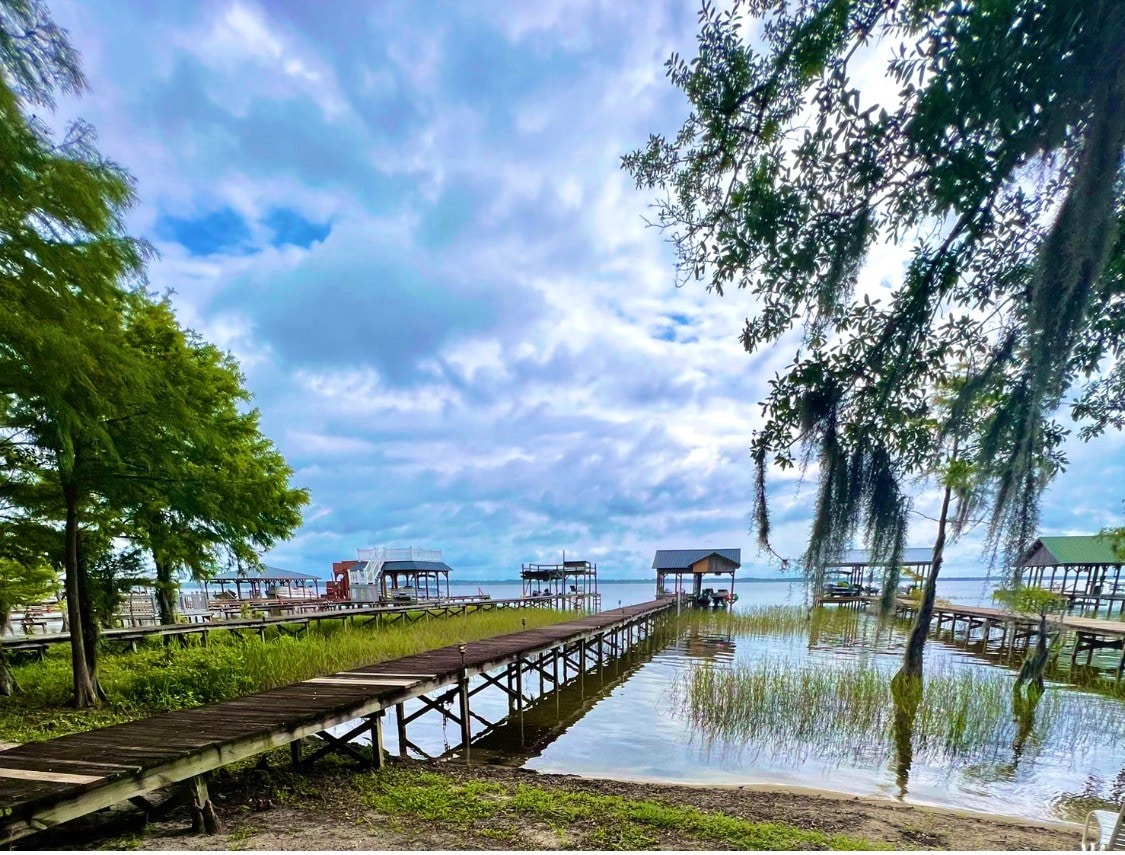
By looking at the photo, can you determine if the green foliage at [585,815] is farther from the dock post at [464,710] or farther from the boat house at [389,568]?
the boat house at [389,568]

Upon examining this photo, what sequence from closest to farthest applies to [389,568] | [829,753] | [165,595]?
[829,753]
[165,595]
[389,568]

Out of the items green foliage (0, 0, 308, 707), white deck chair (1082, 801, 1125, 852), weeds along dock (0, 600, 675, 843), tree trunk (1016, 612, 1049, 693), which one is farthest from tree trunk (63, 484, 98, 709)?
tree trunk (1016, 612, 1049, 693)

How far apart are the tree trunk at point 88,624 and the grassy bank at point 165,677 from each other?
395mm

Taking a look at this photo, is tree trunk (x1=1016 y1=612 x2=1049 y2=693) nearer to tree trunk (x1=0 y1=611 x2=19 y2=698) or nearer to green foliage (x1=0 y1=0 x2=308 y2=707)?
green foliage (x1=0 y1=0 x2=308 y2=707)

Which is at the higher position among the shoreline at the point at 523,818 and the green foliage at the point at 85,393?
the green foliage at the point at 85,393

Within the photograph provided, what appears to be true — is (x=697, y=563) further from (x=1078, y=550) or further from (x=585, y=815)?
(x=585, y=815)

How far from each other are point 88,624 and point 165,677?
1371mm

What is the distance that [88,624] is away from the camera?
Answer: 29.1ft

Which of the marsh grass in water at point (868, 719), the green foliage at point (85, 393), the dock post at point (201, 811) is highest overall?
the green foliage at point (85, 393)

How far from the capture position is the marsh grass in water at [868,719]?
356 inches

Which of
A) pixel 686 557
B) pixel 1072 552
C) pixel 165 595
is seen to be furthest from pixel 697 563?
pixel 165 595

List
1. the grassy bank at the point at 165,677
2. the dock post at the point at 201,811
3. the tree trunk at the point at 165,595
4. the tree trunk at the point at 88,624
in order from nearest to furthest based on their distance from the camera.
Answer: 1. the dock post at the point at 201,811
2. the grassy bank at the point at 165,677
3. the tree trunk at the point at 88,624
4. the tree trunk at the point at 165,595

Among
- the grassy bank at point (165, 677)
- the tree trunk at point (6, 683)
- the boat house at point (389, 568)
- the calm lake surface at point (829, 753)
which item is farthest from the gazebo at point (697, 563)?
the tree trunk at point (6, 683)

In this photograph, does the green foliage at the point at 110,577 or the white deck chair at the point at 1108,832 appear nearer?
the white deck chair at the point at 1108,832
